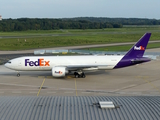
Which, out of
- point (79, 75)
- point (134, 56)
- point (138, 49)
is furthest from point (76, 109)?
point (138, 49)

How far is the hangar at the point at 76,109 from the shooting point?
44.4ft

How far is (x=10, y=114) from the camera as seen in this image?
547 inches

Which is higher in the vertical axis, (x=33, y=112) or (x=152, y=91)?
(x=33, y=112)

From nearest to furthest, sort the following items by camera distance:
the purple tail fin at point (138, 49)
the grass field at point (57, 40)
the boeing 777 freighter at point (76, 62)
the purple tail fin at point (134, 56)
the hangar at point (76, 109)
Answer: the hangar at point (76, 109), the boeing 777 freighter at point (76, 62), the purple tail fin at point (134, 56), the purple tail fin at point (138, 49), the grass field at point (57, 40)

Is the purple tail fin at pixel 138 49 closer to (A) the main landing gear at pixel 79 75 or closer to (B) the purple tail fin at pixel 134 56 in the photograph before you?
(B) the purple tail fin at pixel 134 56

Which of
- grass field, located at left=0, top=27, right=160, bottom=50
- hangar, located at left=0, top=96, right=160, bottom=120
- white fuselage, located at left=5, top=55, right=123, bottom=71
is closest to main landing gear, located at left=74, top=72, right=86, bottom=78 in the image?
white fuselage, located at left=5, top=55, right=123, bottom=71

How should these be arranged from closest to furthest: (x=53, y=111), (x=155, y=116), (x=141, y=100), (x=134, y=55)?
(x=155, y=116) → (x=53, y=111) → (x=141, y=100) → (x=134, y=55)

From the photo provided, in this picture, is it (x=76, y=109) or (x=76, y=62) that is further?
(x=76, y=62)

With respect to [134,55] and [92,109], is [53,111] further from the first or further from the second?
[134,55]

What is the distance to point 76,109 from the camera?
14.7m

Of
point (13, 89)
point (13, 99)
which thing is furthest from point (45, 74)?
point (13, 99)

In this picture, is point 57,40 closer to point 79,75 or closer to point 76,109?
point 79,75

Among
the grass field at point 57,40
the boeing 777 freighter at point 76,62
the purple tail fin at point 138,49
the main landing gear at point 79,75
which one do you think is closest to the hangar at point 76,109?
the main landing gear at point 79,75

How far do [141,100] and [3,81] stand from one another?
27587 millimetres
